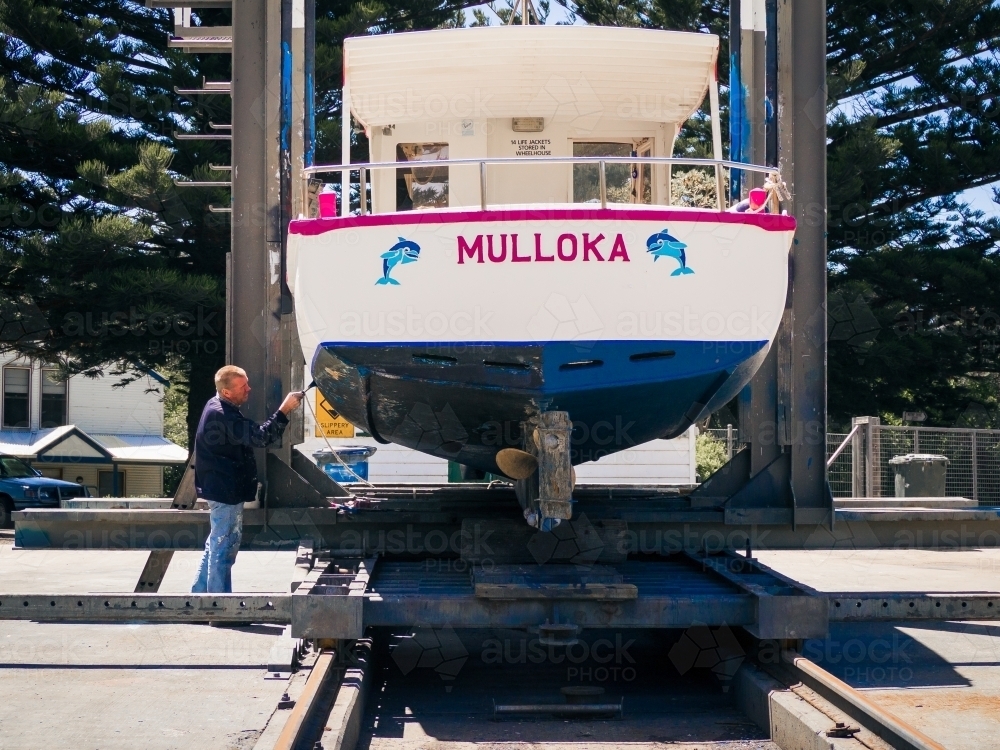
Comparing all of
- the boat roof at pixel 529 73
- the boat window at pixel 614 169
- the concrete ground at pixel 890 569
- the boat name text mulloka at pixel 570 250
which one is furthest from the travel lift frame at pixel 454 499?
the concrete ground at pixel 890 569

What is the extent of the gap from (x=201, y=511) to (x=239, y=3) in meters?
3.15

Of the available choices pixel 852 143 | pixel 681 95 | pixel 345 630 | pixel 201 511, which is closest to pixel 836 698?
pixel 345 630

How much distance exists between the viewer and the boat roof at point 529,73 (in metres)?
7.10

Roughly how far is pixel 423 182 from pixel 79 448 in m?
24.0

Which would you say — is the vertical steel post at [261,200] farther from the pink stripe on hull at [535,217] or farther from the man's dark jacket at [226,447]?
the pink stripe on hull at [535,217]

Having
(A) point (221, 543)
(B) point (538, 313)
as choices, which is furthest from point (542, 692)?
(A) point (221, 543)

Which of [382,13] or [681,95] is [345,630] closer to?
[681,95]

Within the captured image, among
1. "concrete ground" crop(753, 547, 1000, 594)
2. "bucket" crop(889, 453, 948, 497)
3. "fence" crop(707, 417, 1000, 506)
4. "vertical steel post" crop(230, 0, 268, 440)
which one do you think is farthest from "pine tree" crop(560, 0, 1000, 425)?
"vertical steel post" crop(230, 0, 268, 440)

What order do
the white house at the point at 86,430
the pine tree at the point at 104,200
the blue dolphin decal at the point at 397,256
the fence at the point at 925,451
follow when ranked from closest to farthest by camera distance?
1. the blue dolphin decal at the point at 397,256
2. the fence at the point at 925,451
3. the pine tree at the point at 104,200
4. the white house at the point at 86,430

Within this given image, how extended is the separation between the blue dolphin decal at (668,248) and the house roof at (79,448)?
952 inches

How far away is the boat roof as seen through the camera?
710 cm

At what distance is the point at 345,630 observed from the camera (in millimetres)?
4992

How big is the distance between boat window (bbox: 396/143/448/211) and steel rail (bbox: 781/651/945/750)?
145 inches

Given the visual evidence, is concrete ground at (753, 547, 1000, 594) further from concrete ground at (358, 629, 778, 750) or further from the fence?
concrete ground at (358, 629, 778, 750)
